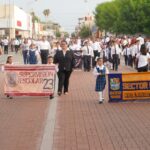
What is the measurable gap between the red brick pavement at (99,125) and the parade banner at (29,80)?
630 millimetres

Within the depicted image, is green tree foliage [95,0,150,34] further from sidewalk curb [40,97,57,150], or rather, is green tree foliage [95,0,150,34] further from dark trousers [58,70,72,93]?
sidewalk curb [40,97,57,150]

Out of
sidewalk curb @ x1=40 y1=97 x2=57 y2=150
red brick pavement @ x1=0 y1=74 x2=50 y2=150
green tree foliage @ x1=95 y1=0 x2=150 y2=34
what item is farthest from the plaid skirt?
green tree foliage @ x1=95 y1=0 x2=150 y2=34

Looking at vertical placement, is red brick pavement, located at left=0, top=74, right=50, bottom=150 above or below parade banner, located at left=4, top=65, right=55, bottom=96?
below

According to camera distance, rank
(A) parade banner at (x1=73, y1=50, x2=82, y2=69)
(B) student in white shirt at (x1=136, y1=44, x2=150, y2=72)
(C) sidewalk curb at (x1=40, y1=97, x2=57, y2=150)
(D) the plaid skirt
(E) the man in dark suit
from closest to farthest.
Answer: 1. (C) sidewalk curb at (x1=40, y1=97, x2=57, y2=150)
2. (D) the plaid skirt
3. (E) the man in dark suit
4. (B) student in white shirt at (x1=136, y1=44, x2=150, y2=72)
5. (A) parade banner at (x1=73, y1=50, x2=82, y2=69)

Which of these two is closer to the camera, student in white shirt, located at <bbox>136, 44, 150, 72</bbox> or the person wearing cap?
student in white shirt, located at <bbox>136, 44, 150, 72</bbox>

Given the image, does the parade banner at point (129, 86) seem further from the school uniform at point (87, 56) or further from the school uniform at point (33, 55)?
the school uniform at point (33, 55)

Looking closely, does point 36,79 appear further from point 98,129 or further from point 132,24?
point 132,24

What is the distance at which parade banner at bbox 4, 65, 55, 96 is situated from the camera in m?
16.9

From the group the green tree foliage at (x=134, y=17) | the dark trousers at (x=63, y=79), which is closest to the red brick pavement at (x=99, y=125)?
the dark trousers at (x=63, y=79)

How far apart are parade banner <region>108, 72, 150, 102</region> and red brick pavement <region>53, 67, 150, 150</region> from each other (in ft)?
0.89

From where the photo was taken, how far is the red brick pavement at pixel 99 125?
31.5ft

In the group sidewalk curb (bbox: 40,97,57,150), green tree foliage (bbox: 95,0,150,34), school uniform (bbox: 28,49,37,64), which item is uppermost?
green tree foliage (bbox: 95,0,150,34)

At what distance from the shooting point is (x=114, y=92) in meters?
15.7

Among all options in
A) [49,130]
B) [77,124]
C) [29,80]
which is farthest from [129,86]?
[49,130]
